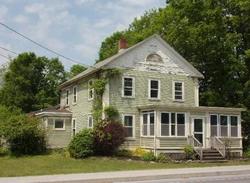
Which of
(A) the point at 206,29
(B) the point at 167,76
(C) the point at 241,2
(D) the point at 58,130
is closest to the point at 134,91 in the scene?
(B) the point at 167,76

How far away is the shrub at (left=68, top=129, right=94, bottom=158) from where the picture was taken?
2848cm

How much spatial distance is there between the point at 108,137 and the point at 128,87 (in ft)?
17.6

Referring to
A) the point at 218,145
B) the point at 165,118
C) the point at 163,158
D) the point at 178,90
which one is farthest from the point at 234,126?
the point at 163,158

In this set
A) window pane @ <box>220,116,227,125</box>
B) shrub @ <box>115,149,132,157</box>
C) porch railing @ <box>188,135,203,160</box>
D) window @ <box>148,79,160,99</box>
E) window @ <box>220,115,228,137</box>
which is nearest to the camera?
porch railing @ <box>188,135,203,160</box>

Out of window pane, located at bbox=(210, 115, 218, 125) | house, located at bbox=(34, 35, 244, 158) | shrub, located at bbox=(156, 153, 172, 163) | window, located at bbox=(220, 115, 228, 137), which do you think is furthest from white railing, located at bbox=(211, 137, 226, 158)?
shrub, located at bbox=(156, 153, 172, 163)

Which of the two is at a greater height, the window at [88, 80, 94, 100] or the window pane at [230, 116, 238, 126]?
the window at [88, 80, 94, 100]

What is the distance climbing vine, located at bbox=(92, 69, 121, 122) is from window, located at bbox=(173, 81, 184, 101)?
5.20 m

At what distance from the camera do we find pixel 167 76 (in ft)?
115

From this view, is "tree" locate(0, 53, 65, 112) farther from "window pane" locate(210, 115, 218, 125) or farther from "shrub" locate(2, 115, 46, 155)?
"window pane" locate(210, 115, 218, 125)

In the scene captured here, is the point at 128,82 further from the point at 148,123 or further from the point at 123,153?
the point at 123,153

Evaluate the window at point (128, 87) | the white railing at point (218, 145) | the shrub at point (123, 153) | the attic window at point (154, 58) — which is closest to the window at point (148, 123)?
the shrub at point (123, 153)

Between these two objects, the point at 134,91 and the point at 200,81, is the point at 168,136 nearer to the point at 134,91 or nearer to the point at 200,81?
the point at 134,91

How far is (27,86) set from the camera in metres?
62.5

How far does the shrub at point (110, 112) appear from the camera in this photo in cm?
3216
